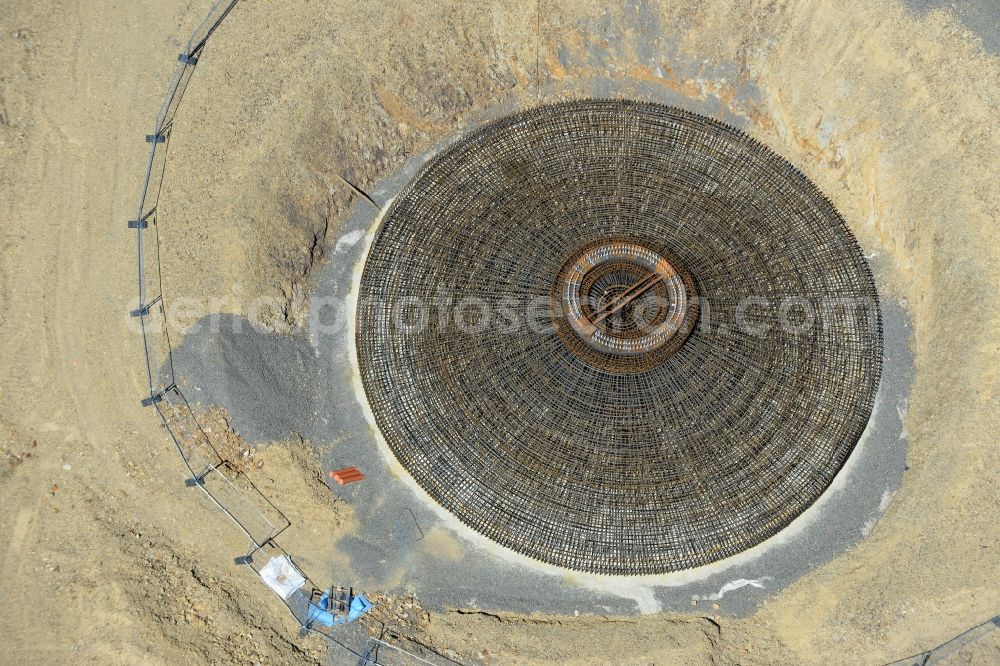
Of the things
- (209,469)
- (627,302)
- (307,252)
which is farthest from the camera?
(307,252)

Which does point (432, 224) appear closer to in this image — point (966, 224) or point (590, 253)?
point (590, 253)

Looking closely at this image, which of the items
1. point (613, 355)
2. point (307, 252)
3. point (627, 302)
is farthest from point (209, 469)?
point (627, 302)

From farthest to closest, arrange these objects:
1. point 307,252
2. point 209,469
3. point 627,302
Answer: point 307,252 → point 627,302 → point 209,469

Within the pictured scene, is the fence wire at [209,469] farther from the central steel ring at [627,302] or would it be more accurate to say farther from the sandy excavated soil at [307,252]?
the central steel ring at [627,302]

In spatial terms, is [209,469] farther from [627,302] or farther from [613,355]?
[627,302]

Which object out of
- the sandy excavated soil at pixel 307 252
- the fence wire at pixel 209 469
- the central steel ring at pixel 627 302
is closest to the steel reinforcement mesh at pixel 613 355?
the central steel ring at pixel 627 302

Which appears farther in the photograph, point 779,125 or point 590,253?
point 779,125

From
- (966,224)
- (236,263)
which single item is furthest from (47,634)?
(966,224)
